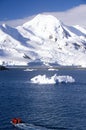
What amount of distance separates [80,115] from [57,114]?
13.2 ft

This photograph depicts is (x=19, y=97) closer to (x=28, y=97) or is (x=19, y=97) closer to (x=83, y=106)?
(x=28, y=97)

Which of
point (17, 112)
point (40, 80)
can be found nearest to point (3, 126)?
point (17, 112)

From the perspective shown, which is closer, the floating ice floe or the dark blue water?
the dark blue water

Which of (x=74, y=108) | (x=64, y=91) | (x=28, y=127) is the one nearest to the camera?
(x=28, y=127)

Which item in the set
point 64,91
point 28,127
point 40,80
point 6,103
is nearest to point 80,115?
point 28,127

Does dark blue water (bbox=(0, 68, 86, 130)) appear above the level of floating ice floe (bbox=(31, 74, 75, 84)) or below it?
below

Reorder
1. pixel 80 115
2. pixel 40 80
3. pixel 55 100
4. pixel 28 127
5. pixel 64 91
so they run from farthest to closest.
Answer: pixel 40 80 → pixel 64 91 → pixel 55 100 → pixel 80 115 → pixel 28 127

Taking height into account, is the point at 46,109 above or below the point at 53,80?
below

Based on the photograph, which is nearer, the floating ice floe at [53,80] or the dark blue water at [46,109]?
the dark blue water at [46,109]

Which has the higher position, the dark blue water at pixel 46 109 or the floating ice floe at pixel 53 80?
the floating ice floe at pixel 53 80

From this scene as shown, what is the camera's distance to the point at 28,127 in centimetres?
6259

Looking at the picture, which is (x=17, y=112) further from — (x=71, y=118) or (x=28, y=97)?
(x=28, y=97)

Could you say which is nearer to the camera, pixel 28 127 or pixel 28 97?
pixel 28 127

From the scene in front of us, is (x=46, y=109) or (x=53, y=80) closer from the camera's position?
(x=46, y=109)
